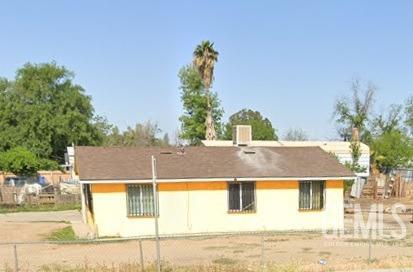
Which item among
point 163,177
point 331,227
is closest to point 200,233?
point 163,177

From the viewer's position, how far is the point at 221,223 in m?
21.4

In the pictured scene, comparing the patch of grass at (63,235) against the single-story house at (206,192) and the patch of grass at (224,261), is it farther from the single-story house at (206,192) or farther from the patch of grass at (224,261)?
the patch of grass at (224,261)

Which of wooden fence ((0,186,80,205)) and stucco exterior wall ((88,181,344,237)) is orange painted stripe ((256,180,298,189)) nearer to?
stucco exterior wall ((88,181,344,237))

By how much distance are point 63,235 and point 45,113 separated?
130ft

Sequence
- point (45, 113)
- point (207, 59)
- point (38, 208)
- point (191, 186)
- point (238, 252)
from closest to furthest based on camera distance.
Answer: point (238, 252)
point (191, 186)
point (38, 208)
point (207, 59)
point (45, 113)

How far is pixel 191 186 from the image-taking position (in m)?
21.2

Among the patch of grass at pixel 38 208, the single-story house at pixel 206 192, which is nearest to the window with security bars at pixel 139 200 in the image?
the single-story house at pixel 206 192

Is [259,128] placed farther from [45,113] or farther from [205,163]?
[205,163]

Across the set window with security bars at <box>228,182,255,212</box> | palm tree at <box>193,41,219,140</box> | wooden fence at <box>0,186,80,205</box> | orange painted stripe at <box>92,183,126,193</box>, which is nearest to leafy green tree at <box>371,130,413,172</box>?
palm tree at <box>193,41,219,140</box>

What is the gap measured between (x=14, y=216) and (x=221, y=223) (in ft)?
41.7

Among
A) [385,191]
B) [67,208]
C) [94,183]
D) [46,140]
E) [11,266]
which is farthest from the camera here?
[46,140]

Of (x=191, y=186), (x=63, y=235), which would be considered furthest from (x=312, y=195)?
(x=63, y=235)

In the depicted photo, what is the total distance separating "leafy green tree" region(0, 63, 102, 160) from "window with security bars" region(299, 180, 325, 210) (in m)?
41.1

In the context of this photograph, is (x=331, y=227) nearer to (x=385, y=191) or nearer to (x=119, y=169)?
(x=119, y=169)
